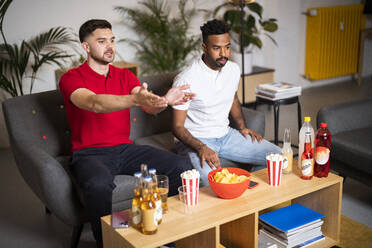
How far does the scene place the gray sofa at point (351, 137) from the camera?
2779 millimetres

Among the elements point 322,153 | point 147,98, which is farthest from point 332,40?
point 147,98

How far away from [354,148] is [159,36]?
2.44 m

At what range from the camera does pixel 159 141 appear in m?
3.01

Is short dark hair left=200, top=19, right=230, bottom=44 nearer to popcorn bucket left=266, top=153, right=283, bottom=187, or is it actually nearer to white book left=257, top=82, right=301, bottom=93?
popcorn bucket left=266, top=153, right=283, bottom=187

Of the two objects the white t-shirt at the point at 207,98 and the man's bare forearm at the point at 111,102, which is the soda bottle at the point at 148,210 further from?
the white t-shirt at the point at 207,98

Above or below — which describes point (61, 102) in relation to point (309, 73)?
above

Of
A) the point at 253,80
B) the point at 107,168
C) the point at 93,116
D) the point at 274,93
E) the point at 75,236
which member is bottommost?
the point at 75,236

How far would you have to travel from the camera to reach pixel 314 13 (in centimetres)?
569

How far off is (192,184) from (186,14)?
3252 mm

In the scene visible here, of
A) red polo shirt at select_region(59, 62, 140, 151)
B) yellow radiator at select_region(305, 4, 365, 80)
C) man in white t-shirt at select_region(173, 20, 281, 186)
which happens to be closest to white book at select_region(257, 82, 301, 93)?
man in white t-shirt at select_region(173, 20, 281, 186)

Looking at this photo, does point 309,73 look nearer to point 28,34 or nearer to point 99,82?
point 28,34

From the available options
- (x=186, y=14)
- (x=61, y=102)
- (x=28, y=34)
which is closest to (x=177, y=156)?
(x=61, y=102)

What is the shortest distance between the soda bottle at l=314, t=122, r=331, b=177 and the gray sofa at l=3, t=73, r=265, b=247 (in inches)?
25.0

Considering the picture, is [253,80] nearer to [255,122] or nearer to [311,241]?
[255,122]
